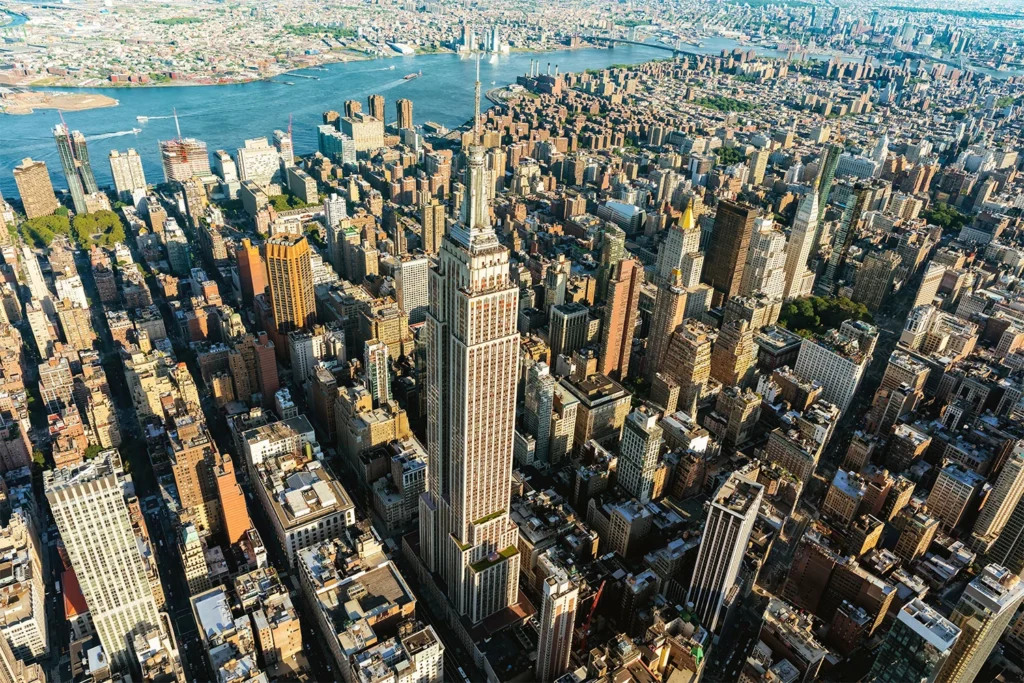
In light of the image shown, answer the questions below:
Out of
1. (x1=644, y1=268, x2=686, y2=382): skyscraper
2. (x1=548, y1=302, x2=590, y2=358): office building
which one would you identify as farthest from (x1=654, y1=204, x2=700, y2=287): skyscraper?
(x1=548, y1=302, x2=590, y2=358): office building

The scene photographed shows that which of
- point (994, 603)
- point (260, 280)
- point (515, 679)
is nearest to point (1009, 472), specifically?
point (994, 603)

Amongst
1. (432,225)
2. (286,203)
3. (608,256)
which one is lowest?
(286,203)

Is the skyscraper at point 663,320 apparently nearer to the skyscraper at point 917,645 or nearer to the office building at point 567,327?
the office building at point 567,327

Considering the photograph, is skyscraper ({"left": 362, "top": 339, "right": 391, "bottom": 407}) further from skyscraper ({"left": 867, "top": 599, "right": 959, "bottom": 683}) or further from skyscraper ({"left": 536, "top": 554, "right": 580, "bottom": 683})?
skyscraper ({"left": 867, "top": 599, "right": 959, "bottom": 683})


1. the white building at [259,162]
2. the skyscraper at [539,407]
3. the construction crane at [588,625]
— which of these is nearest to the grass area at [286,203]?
the white building at [259,162]

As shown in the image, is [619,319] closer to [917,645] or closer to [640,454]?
[640,454]

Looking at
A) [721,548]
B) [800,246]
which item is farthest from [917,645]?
[800,246]
